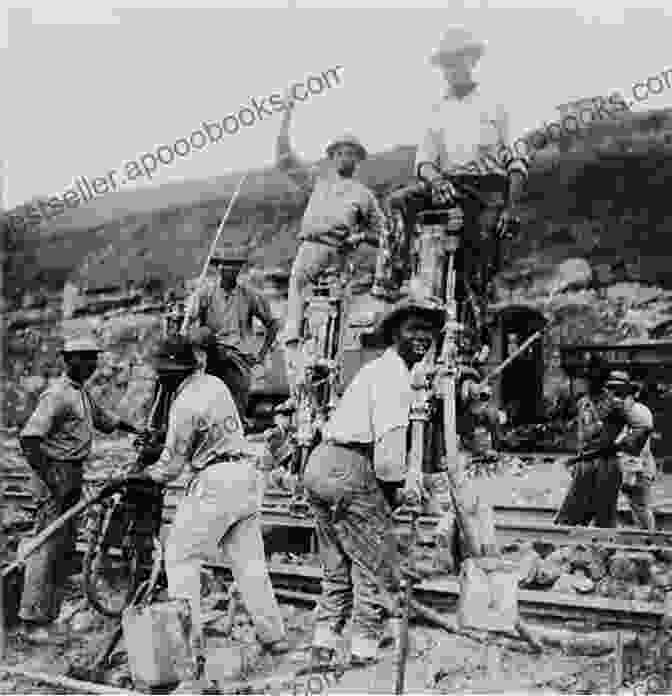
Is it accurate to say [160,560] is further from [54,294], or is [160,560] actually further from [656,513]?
[54,294]

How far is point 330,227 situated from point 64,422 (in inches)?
A: 105

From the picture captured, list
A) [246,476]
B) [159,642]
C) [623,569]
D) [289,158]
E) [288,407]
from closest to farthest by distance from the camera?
[159,642] < [246,476] < [623,569] < [288,407] < [289,158]

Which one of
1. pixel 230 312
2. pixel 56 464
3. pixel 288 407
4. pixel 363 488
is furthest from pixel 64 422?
pixel 363 488

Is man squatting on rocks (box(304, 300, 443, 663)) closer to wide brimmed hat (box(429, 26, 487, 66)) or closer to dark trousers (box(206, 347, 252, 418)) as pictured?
dark trousers (box(206, 347, 252, 418))

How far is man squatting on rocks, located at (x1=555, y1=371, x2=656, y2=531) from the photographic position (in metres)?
5.54

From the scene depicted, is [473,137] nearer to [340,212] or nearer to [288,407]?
[340,212]

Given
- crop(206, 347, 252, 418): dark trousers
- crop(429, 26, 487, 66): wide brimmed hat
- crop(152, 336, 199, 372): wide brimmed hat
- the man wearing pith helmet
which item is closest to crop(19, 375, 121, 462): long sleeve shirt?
crop(206, 347, 252, 418): dark trousers

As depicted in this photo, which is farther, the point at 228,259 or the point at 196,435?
the point at 228,259

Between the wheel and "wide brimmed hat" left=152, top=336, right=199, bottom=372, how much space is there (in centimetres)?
80

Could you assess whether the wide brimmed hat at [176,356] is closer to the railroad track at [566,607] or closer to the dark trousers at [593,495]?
the railroad track at [566,607]

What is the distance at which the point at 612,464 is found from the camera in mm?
5559

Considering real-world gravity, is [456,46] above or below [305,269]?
above

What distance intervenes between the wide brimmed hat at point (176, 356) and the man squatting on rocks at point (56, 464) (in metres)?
0.69

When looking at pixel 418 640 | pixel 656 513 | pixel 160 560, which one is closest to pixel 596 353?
pixel 656 513
